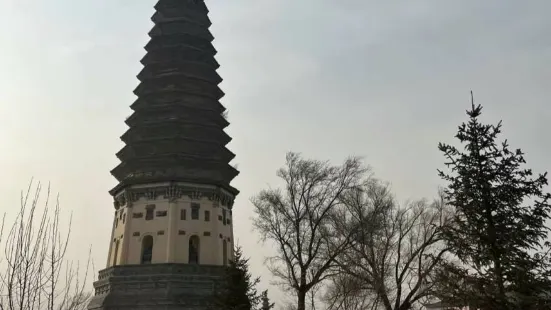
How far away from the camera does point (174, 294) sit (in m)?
29.7

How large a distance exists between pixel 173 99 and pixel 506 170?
26.5 meters

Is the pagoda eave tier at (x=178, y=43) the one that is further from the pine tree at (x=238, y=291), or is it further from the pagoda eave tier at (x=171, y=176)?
the pine tree at (x=238, y=291)

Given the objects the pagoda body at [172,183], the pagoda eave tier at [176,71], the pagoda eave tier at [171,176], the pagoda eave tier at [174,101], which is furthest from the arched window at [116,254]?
the pagoda eave tier at [176,71]

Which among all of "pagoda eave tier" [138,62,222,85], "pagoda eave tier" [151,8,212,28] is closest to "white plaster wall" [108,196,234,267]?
"pagoda eave tier" [138,62,222,85]

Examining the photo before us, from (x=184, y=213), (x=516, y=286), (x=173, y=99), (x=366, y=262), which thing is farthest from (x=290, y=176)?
(x=516, y=286)

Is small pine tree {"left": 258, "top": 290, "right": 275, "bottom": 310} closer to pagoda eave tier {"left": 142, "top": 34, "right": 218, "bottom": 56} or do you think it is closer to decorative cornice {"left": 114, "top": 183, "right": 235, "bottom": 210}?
decorative cornice {"left": 114, "top": 183, "right": 235, "bottom": 210}

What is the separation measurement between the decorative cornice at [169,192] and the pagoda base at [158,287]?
4264 mm

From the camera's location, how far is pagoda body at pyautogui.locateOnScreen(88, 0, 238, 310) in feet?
100.0

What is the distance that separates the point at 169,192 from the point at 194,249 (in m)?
3.72

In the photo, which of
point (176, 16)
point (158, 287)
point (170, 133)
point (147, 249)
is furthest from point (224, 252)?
point (176, 16)

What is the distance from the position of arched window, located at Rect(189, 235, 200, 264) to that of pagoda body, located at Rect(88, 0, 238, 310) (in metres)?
0.06

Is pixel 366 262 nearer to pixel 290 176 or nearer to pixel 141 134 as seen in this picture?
pixel 290 176

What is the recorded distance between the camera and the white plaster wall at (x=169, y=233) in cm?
3147

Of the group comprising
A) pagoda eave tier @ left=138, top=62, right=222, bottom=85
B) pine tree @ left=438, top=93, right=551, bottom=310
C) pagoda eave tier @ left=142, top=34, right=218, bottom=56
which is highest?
pagoda eave tier @ left=142, top=34, right=218, bottom=56
